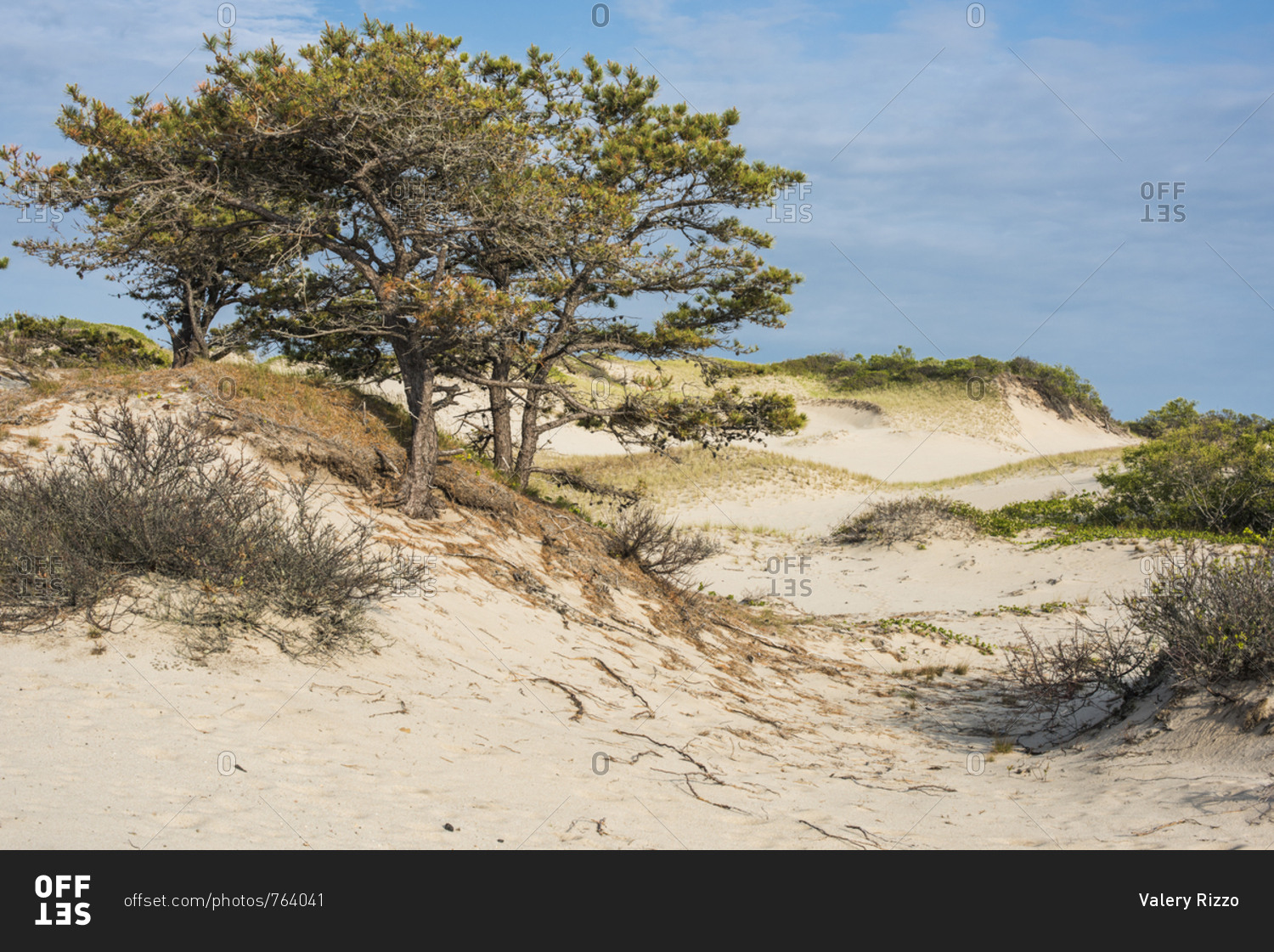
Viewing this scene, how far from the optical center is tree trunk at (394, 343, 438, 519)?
35.0 ft

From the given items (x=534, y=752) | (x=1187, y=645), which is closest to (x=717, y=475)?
(x=1187, y=645)

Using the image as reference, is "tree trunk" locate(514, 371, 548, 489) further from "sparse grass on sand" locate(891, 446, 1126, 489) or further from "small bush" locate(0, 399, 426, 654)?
"sparse grass on sand" locate(891, 446, 1126, 489)

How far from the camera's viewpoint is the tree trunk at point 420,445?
10.7 metres

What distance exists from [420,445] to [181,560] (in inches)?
181

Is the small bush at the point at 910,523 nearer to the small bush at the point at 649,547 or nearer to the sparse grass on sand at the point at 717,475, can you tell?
the sparse grass on sand at the point at 717,475

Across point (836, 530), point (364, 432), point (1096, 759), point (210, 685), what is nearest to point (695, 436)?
point (364, 432)

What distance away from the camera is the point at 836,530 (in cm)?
2117

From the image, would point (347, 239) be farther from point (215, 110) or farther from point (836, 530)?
point (836, 530)

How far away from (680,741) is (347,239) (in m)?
8.65

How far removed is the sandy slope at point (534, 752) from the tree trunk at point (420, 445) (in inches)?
27.4

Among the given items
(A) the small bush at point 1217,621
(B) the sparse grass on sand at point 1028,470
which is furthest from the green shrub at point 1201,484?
(A) the small bush at point 1217,621

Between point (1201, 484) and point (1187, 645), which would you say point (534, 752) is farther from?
point (1201, 484)

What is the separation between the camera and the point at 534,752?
5.61 metres
